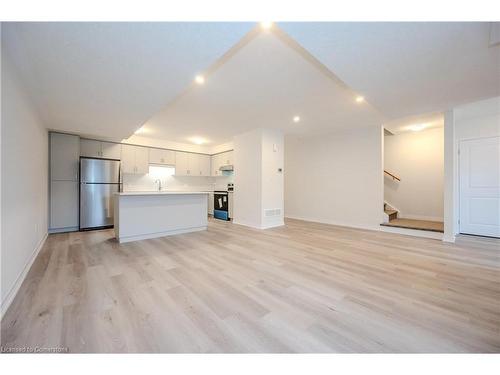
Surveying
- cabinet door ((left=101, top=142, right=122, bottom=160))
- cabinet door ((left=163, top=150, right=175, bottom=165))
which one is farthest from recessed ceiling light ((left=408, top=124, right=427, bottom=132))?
cabinet door ((left=101, top=142, right=122, bottom=160))

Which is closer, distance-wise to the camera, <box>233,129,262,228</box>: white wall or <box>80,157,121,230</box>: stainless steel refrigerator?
<box>80,157,121,230</box>: stainless steel refrigerator

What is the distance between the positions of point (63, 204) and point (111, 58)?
3.97 m

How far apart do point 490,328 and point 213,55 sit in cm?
296

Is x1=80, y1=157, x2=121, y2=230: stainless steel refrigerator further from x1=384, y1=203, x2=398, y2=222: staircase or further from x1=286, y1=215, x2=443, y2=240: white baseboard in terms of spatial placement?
x1=384, y1=203, x2=398, y2=222: staircase

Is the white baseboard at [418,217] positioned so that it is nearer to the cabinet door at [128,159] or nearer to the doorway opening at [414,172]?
the doorway opening at [414,172]

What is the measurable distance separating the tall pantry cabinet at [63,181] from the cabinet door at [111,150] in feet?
1.85

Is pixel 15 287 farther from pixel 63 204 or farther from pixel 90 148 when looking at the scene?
pixel 90 148

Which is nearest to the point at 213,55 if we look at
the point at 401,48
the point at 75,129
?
the point at 401,48

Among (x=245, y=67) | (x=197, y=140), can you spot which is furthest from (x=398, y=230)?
(x=197, y=140)

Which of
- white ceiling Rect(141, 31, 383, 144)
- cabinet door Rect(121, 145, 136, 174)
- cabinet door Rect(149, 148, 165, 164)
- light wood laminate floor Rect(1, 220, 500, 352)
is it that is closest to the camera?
light wood laminate floor Rect(1, 220, 500, 352)

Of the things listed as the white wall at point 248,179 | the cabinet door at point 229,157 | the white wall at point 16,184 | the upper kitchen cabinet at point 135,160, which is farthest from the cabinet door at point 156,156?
the white wall at point 16,184

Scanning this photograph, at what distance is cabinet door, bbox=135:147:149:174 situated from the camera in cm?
551

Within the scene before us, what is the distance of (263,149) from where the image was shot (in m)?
4.62

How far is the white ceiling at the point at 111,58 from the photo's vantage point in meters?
1.47
